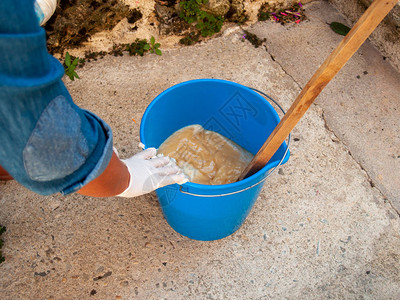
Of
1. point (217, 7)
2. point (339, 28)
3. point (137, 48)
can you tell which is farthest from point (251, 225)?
point (339, 28)

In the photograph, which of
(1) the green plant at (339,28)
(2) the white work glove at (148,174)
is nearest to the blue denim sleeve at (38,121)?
(2) the white work glove at (148,174)

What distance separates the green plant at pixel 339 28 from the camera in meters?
2.37

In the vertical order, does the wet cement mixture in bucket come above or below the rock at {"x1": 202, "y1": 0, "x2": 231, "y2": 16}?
below

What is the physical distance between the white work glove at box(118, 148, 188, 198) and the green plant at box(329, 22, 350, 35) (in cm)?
185

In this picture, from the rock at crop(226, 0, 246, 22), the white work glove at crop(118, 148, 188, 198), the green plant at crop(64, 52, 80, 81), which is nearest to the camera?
the white work glove at crop(118, 148, 188, 198)

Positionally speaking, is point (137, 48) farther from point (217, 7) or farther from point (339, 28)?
point (339, 28)

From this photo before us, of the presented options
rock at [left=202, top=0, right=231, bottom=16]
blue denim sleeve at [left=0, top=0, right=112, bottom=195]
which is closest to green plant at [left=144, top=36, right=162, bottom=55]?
rock at [left=202, top=0, right=231, bottom=16]

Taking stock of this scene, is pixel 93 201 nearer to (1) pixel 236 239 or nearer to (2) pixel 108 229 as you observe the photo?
(2) pixel 108 229

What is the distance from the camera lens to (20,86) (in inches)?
20.6

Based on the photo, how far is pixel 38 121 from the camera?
23.0 inches

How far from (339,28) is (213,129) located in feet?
4.50

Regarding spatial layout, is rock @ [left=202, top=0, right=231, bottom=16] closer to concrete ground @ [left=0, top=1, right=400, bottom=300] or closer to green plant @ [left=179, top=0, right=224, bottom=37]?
green plant @ [left=179, top=0, right=224, bottom=37]

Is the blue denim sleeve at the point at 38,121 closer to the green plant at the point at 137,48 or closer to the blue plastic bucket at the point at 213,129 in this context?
the blue plastic bucket at the point at 213,129

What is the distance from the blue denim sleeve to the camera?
1.64 feet
